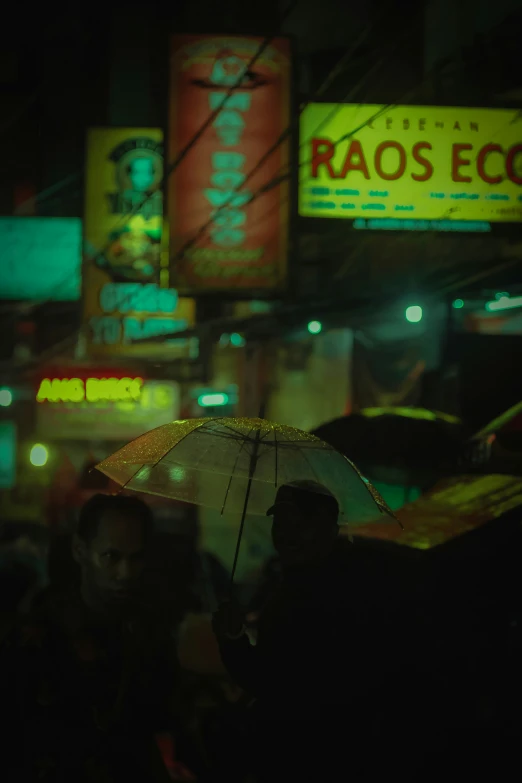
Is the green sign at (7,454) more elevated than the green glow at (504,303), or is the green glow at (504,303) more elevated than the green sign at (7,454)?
the green glow at (504,303)

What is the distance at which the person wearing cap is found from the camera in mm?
3164

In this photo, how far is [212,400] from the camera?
541 inches

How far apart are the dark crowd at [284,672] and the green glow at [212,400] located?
976 centimetres

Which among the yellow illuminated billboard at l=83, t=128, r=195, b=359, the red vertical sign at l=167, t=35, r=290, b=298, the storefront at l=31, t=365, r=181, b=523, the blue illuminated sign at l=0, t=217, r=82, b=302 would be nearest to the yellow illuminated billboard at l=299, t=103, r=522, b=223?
the red vertical sign at l=167, t=35, r=290, b=298

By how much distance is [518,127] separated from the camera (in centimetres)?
874

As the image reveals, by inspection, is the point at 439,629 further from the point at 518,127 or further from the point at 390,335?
the point at 390,335

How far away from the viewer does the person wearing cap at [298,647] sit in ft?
10.4

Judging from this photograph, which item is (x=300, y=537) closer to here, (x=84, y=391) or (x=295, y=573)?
(x=295, y=573)

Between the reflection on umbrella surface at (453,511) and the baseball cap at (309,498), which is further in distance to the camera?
the reflection on umbrella surface at (453,511)

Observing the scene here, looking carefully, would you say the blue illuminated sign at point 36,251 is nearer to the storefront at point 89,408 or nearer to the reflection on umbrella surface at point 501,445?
the storefront at point 89,408

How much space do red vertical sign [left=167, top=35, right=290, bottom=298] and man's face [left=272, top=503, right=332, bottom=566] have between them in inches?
Answer: 219

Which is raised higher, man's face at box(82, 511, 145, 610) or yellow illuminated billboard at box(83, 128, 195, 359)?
yellow illuminated billboard at box(83, 128, 195, 359)

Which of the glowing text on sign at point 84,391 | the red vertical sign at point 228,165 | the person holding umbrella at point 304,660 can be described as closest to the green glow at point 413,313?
the red vertical sign at point 228,165

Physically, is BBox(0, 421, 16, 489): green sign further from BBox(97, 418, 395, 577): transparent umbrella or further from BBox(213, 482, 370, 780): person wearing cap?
BBox(213, 482, 370, 780): person wearing cap
